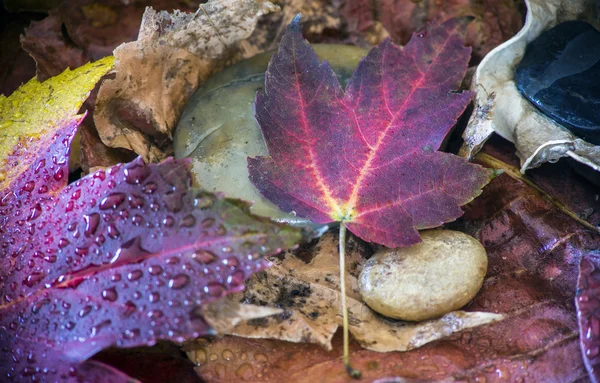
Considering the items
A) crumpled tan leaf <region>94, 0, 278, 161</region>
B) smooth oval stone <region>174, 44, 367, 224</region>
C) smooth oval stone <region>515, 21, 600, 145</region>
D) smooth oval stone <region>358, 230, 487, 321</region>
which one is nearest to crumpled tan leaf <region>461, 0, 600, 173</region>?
smooth oval stone <region>515, 21, 600, 145</region>

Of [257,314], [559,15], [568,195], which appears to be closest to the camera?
[257,314]

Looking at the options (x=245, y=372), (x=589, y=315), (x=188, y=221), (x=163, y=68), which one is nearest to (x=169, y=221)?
(x=188, y=221)

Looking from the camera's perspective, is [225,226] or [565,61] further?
[565,61]

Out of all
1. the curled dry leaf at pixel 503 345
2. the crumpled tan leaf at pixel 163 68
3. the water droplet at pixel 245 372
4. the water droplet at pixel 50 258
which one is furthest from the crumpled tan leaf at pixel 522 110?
the water droplet at pixel 50 258

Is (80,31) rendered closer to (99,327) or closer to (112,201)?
(112,201)

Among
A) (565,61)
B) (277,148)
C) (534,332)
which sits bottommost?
(534,332)

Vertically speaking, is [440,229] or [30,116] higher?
[30,116]

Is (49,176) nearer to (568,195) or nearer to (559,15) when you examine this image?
(568,195)

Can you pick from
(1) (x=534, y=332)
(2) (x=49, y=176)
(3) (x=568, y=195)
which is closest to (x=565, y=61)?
(3) (x=568, y=195)
